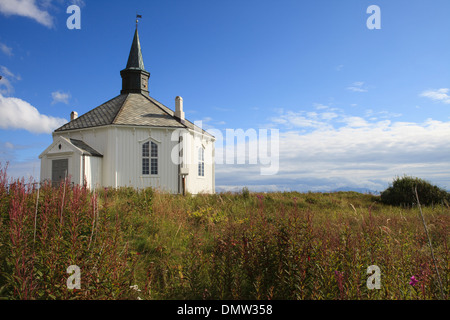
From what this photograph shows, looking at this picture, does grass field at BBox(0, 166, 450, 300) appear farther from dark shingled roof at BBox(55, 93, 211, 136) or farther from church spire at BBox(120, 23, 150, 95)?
church spire at BBox(120, 23, 150, 95)

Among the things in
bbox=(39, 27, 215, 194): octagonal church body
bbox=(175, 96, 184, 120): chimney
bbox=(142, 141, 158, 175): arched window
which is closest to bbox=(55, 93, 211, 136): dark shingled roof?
bbox=(39, 27, 215, 194): octagonal church body

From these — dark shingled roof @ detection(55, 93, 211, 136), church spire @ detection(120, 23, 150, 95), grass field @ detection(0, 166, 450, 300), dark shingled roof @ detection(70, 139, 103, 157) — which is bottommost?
grass field @ detection(0, 166, 450, 300)

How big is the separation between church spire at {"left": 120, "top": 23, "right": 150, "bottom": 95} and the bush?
20.6 meters

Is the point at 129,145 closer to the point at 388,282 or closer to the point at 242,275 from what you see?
the point at 242,275

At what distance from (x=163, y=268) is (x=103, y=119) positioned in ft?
55.9

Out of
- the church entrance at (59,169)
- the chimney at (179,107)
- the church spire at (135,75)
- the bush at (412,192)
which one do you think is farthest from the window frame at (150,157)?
the bush at (412,192)

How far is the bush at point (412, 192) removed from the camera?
Answer: 16.5 meters

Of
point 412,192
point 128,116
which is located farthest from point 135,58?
point 412,192

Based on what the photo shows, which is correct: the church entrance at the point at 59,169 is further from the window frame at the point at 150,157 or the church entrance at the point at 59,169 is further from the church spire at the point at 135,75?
the church spire at the point at 135,75

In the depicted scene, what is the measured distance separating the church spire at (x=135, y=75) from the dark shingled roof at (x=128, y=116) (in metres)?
1.72

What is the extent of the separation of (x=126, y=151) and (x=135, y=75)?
9.20 metres

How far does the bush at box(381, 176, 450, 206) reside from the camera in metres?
16.5

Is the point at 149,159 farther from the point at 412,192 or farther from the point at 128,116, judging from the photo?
the point at 412,192

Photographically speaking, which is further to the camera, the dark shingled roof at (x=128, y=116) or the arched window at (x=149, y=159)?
the dark shingled roof at (x=128, y=116)
